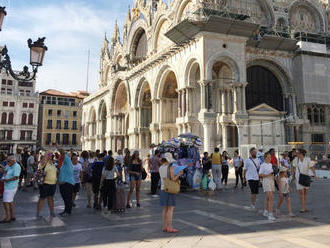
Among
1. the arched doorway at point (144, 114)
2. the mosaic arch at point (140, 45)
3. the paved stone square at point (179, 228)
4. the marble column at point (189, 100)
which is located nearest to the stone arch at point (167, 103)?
the marble column at point (189, 100)

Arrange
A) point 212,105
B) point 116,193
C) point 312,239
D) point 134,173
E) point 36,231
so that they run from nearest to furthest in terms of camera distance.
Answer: point 312,239
point 36,231
point 116,193
point 134,173
point 212,105

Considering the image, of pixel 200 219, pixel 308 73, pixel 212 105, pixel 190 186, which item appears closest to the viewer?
pixel 200 219

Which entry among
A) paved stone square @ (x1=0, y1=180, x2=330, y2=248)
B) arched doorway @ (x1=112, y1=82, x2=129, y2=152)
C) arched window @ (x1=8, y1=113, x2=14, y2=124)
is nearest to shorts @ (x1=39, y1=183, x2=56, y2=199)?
paved stone square @ (x1=0, y1=180, x2=330, y2=248)

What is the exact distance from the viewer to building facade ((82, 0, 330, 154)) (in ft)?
74.9

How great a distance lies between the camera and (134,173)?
8.96 m

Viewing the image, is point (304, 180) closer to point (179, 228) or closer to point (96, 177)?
point (179, 228)

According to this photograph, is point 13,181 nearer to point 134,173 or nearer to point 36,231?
point 36,231

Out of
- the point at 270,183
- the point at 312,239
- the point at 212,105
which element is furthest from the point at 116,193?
the point at 212,105

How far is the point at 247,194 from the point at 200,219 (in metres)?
4.83

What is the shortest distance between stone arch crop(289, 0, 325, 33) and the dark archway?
6.76 metres

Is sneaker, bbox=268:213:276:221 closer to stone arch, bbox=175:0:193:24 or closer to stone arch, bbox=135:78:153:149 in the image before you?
stone arch, bbox=175:0:193:24

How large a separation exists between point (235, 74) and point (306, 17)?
46.6 feet

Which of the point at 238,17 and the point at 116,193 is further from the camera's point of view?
the point at 238,17

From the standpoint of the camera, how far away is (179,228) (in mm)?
6238
